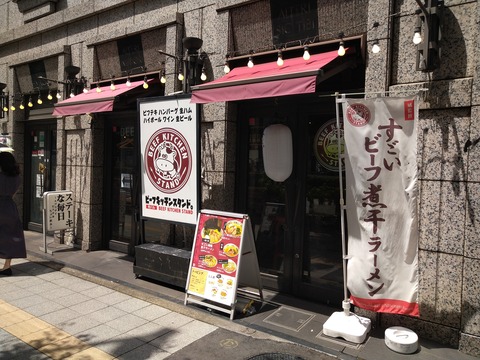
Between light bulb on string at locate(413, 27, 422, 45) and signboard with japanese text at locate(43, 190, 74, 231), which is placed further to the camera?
signboard with japanese text at locate(43, 190, 74, 231)

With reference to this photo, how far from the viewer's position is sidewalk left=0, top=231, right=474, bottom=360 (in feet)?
13.7

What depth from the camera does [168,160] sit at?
607cm

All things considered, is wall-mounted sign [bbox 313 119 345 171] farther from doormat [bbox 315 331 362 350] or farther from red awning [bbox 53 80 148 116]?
red awning [bbox 53 80 148 116]

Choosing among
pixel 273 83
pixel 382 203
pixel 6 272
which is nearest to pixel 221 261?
pixel 382 203

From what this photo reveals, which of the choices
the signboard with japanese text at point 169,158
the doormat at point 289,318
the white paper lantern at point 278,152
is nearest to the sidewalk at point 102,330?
the doormat at point 289,318

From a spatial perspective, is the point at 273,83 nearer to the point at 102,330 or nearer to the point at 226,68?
the point at 226,68

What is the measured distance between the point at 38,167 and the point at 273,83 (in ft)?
27.7

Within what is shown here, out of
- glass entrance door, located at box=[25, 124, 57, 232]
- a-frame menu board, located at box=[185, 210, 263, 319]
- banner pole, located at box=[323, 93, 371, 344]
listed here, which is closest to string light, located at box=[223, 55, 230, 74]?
banner pole, located at box=[323, 93, 371, 344]

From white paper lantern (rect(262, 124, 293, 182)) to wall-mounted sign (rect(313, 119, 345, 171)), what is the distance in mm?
415

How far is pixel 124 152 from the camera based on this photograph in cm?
829

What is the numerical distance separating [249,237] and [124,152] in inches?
169

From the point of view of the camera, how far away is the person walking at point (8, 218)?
22.3 feet

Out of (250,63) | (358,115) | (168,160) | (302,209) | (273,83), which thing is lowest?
(302,209)

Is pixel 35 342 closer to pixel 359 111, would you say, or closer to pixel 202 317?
pixel 202 317
